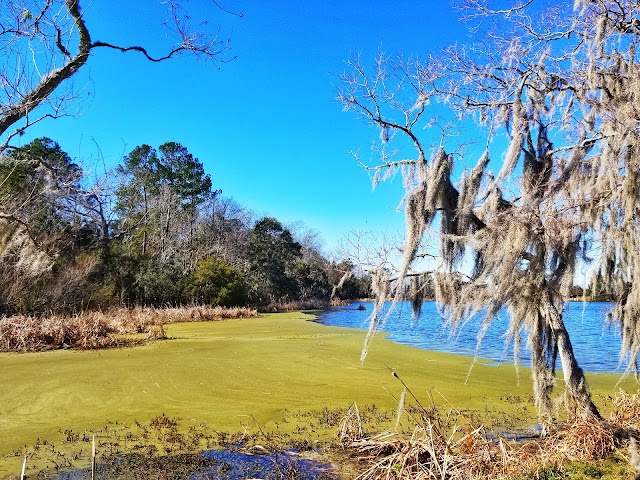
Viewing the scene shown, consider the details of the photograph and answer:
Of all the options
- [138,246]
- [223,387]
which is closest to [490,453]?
[223,387]

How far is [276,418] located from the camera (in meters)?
5.25

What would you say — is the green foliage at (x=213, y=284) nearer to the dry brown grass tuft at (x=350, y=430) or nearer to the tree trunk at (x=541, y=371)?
the dry brown grass tuft at (x=350, y=430)

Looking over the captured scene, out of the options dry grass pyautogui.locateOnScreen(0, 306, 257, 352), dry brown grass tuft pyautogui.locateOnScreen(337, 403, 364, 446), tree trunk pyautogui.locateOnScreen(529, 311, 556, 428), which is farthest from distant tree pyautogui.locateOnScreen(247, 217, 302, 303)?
tree trunk pyautogui.locateOnScreen(529, 311, 556, 428)

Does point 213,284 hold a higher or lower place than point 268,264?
lower

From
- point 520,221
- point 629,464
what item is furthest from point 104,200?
point 629,464

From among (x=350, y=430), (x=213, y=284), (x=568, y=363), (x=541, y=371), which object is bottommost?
(x=350, y=430)

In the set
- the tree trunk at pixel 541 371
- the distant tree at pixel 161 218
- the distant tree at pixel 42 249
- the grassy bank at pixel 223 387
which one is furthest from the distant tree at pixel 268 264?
the tree trunk at pixel 541 371

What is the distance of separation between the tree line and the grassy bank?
163 centimetres

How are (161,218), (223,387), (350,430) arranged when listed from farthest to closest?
(161,218) < (223,387) < (350,430)

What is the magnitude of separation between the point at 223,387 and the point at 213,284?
19085mm

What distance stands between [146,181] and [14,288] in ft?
74.8

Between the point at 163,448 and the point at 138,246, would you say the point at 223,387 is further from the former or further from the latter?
the point at 138,246

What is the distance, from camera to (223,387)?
676 centimetres

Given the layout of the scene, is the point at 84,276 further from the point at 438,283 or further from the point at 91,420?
the point at 438,283
